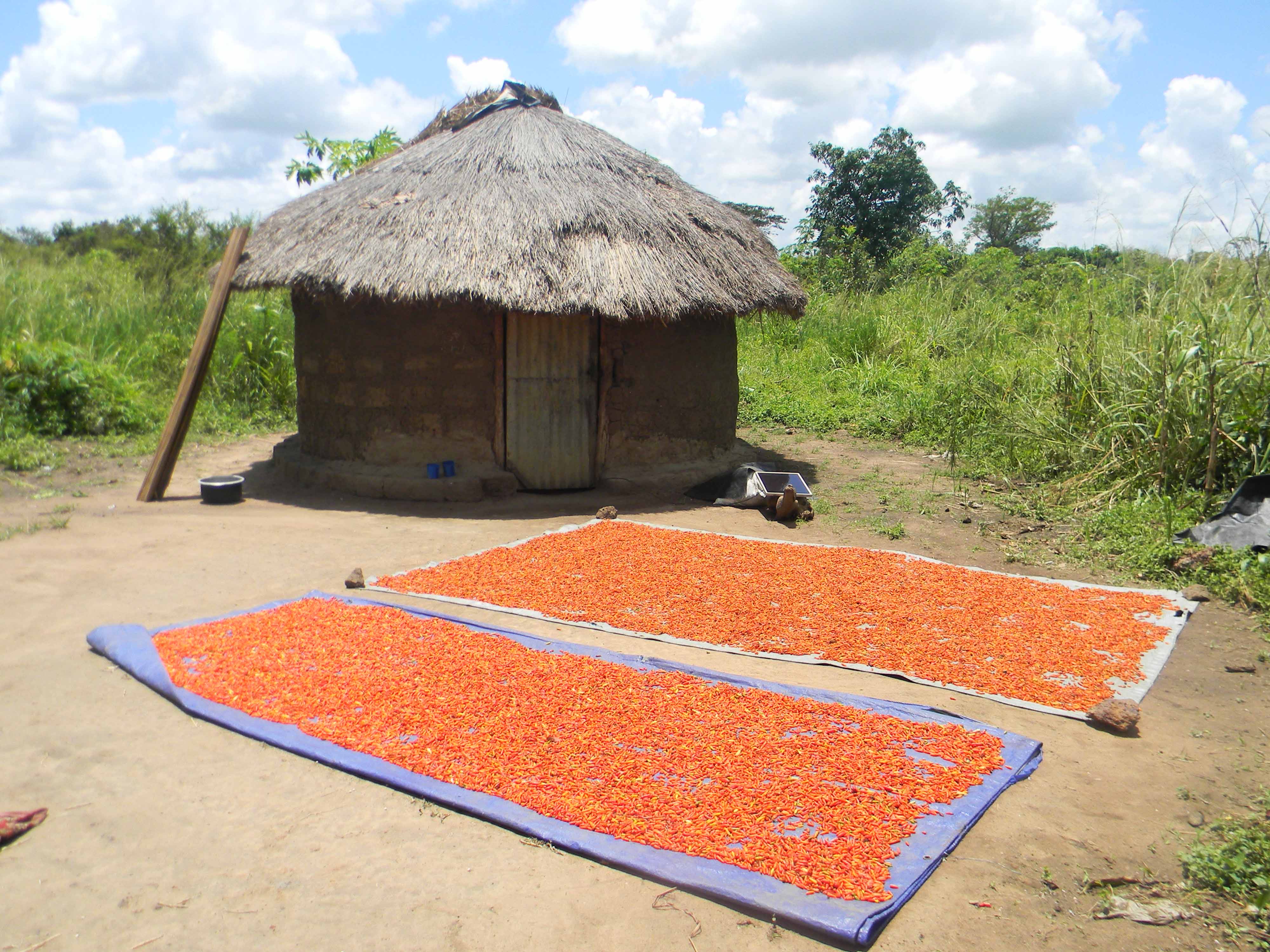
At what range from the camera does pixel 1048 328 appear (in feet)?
27.6

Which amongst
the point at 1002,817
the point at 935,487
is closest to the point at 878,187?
the point at 935,487

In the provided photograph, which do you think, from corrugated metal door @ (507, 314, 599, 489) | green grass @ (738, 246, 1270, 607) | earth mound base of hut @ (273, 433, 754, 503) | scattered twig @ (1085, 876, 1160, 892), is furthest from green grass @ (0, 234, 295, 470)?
scattered twig @ (1085, 876, 1160, 892)

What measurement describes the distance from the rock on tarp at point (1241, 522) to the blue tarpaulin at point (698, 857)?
297 centimetres

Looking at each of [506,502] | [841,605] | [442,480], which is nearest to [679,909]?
[841,605]

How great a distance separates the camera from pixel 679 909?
2156mm

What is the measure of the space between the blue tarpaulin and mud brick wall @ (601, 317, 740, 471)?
3824 mm

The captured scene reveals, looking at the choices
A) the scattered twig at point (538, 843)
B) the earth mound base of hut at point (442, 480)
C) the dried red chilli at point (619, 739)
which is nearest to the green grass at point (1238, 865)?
the dried red chilli at point (619, 739)

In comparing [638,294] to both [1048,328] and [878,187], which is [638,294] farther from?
[878,187]

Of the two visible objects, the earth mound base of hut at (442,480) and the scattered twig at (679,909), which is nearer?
the scattered twig at (679,909)

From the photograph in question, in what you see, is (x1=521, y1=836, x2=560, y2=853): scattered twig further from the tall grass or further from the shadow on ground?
the tall grass

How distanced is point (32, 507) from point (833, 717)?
638 cm

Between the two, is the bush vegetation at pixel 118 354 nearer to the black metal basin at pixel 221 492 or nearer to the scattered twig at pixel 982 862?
the black metal basin at pixel 221 492

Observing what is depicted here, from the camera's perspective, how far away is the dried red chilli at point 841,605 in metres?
3.68

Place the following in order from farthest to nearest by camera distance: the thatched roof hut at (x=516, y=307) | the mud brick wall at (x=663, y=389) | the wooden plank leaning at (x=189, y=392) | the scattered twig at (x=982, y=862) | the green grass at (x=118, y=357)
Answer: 1. the green grass at (x=118, y=357)
2. the mud brick wall at (x=663, y=389)
3. the wooden plank leaning at (x=189, y=392)
4. the thatched roof hut at (x=516, y=307)
5. the scattered twig at (x=982, y=862)
